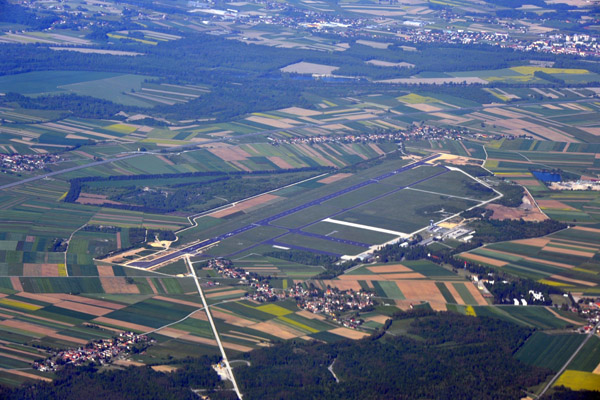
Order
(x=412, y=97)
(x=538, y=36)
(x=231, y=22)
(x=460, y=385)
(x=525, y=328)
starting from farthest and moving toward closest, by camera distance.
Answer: (x=231, y=22) → (x=538, y=36) → (x=412, y=97) → (x=525, y=328) → (x=460, y=385)

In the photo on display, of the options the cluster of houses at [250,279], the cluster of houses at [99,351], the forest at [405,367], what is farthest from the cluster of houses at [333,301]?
the cluster of houses at [99,351]

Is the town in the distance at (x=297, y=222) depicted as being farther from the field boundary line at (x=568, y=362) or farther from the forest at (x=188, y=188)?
the forest at (x=188, y=188)

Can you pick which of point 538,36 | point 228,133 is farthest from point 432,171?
point 538,36

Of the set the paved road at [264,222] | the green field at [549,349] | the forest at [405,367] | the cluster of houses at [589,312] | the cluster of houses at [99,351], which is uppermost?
the cluster of houses at [589,312]

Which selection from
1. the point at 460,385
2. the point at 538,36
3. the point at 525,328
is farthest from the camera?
the point at 538,36

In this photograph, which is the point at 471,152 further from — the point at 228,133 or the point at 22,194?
the point at 22,194

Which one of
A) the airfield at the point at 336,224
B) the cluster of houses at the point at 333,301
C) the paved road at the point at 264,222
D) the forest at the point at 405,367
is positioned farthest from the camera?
the airfield at the point at 336,224
